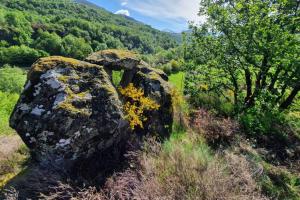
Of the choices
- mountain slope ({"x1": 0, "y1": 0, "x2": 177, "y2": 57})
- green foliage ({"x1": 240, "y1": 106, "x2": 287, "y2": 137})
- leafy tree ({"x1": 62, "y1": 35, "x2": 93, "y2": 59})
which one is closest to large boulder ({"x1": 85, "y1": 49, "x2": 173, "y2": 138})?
green foliage ({"x1": 240, "y1": 106, "x2": 287, "y2": 137})

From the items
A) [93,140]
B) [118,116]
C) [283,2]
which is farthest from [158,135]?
[283,2]

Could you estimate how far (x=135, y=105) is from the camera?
6008 millimetres

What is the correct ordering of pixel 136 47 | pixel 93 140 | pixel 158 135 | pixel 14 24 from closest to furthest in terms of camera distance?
pixel 93 140 < pixel 158 135 < pixel 14 24 < pixel 136 47

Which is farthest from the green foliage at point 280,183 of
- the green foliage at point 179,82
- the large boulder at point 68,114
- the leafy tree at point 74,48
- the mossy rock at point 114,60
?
the leafy tree at point 74,48

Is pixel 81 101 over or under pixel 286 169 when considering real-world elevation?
over

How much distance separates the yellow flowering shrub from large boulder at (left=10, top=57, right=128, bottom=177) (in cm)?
28

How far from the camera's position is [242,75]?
10.4m

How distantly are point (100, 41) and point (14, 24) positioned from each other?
40.3m

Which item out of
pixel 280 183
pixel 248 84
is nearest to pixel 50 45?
pixel 248 84

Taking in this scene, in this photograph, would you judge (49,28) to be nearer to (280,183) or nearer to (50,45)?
(50,45)

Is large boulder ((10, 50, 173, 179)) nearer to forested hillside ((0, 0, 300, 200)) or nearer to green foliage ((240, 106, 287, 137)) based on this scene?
forested hillside ((0, 0, 300, 200))

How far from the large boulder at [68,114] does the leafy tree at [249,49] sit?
225 inches

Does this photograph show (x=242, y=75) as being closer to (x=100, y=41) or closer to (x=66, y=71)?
(x=66, y=71)

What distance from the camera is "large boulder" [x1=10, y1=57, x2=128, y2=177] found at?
4410 millimetres
